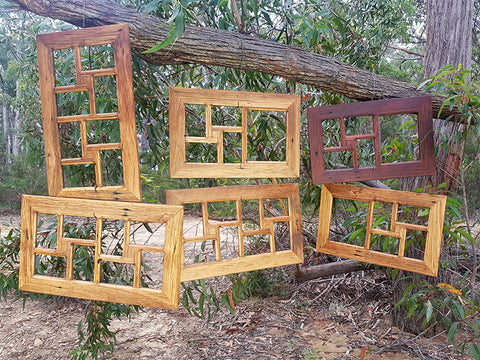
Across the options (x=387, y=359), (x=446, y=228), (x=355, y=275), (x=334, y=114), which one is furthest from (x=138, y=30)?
(x=355, y=275)

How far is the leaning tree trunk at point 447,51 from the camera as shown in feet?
5.73

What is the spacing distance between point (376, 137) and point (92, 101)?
102 centimetres

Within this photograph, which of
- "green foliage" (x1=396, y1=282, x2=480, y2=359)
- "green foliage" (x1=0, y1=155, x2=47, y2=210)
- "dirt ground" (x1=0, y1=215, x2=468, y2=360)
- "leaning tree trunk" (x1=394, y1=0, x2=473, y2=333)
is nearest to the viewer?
"green foliage" (x1=396, y1=282, x2=480, y2=359)

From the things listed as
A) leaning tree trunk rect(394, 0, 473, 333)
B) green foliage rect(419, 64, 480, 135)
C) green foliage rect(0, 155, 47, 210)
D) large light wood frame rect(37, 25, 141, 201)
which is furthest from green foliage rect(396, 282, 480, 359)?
green foliage rect(0, 155, 47, 210)

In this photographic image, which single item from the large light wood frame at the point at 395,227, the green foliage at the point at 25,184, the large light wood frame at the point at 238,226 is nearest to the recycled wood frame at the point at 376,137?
the large light wood frame at the point at 395,227

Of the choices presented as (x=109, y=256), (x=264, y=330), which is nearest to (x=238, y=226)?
(x=109, y=256)

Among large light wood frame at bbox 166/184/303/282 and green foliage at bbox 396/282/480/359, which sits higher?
large light wood frame at bbox 166/184/303/282

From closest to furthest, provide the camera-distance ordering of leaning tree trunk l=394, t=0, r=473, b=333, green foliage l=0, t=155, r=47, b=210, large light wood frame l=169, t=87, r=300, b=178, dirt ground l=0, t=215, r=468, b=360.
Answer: large light wood frame l=169, t=87, r=300, b=178 < leaning tree trunk l=394, t=0, r=473, b=333 < dirt ground l=0, t=215, r=468, b=360 < green foliage l=0, t=155, r=47, b=210

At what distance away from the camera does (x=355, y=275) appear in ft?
10.6

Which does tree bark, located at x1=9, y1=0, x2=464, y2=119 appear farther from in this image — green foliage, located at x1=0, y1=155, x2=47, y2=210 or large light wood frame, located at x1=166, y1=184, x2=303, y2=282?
green foliage, located at x1=0, y1=155, x2=47, y2=210

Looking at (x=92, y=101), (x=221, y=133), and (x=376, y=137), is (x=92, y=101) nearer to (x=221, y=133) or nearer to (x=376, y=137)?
(x=221, y=133)

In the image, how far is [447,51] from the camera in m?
1.77

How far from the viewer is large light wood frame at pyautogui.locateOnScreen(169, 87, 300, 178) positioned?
4.12ft

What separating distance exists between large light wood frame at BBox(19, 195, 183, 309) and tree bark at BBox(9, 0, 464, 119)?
64cm
